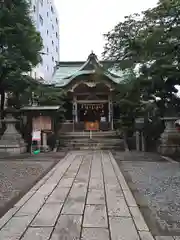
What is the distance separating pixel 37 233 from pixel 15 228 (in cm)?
37

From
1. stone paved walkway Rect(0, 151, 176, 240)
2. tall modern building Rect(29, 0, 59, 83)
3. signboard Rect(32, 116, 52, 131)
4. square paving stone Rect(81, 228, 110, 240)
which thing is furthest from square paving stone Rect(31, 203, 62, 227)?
tall modern building Rect(29, 0, 59, 83)

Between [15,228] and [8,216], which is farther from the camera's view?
[8,216]

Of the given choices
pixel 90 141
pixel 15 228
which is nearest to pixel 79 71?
pixel 90 141

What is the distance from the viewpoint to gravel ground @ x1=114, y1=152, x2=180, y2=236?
338 cm

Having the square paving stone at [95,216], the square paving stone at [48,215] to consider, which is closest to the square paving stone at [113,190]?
the square paving stone at [95,216]

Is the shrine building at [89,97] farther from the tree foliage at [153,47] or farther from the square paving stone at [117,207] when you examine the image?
the square paving stone at [117,207]

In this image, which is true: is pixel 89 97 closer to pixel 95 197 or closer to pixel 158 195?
pixel 158 195

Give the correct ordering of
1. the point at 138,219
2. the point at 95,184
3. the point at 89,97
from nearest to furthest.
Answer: the point at 138,219
the point at 95,184
the point at 89,97

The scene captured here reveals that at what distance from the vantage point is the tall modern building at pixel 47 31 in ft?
84.4

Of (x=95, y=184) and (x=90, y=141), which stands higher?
(x=90, y=141)

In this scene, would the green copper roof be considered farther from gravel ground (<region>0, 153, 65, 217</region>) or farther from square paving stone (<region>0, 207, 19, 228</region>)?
square paving stone (<region>0, 207, 19, 228</region>)

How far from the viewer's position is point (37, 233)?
3.00 m

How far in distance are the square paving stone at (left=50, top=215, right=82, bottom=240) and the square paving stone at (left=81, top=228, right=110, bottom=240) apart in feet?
0.29

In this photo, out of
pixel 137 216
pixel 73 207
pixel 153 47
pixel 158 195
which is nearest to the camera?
pixel 137 216
